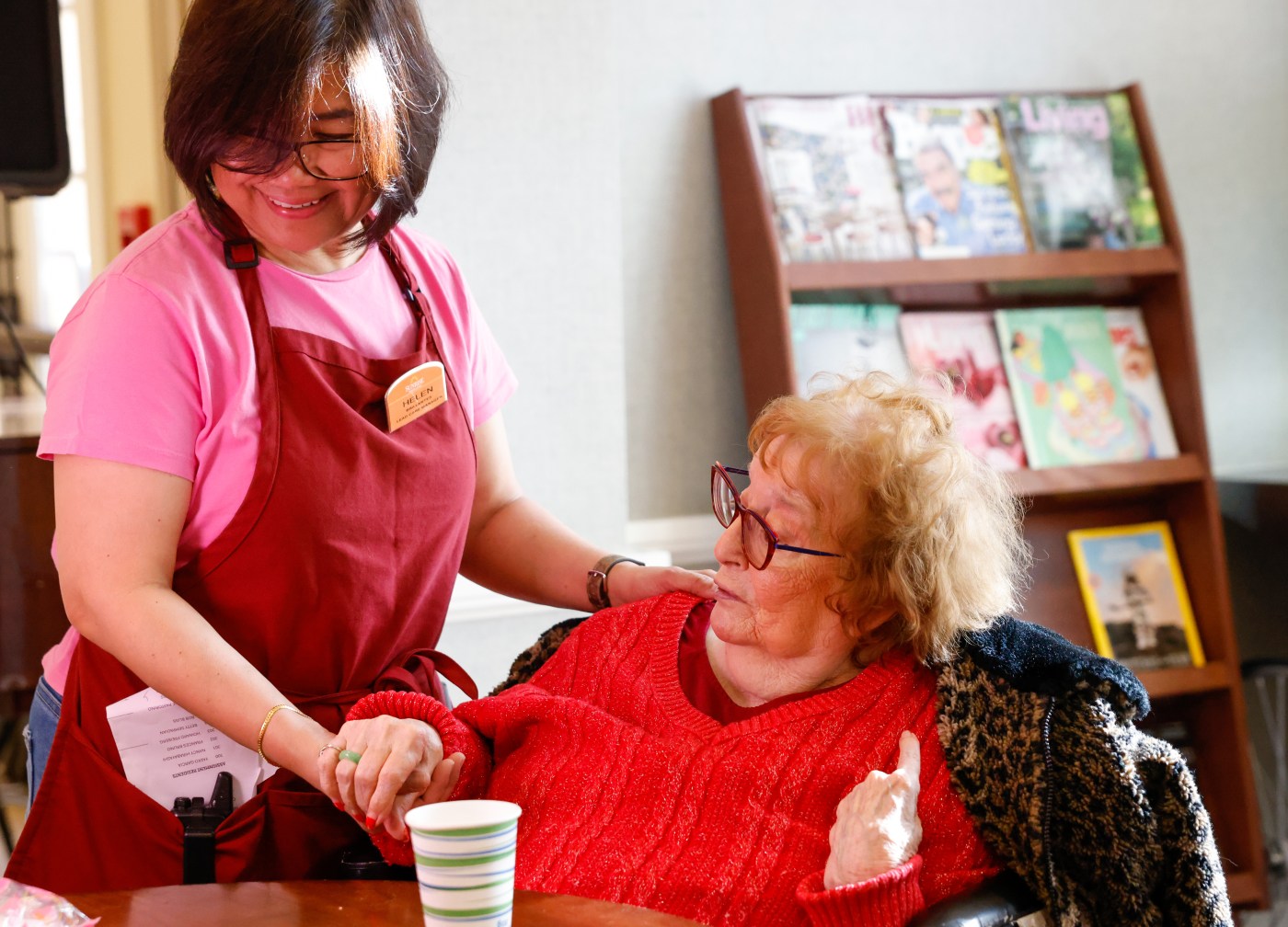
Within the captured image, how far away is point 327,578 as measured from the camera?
1559 millimetres

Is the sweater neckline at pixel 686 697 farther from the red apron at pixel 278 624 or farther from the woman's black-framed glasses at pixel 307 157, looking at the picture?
the woman's black-framed glasses at pixel 307 157

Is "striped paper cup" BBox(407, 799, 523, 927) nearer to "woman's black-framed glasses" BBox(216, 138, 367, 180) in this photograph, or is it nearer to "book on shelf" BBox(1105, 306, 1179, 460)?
"woman's black-framed glasses" BBox(216, 138, 367, 180)

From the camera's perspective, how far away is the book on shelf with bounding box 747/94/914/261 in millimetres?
3006

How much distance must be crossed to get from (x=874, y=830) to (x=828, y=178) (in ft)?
6.61

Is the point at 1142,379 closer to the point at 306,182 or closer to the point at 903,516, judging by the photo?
the point at 903,516

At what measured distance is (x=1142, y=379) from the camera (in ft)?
10.9

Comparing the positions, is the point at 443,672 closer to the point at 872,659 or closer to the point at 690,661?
the point at 690,661

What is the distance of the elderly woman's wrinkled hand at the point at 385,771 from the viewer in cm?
135

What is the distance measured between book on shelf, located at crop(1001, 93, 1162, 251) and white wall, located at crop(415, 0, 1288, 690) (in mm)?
216

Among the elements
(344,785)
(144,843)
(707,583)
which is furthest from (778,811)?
(144,843)

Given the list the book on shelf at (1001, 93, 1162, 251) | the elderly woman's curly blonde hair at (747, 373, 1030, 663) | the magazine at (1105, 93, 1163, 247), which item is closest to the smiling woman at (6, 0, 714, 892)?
the elderly woman's curly blonde hair at (747, 373, 1030, 663)

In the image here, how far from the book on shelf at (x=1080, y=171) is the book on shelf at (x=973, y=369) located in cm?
28

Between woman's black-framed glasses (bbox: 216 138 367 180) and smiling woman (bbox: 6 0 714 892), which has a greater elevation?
woman's black-framed glasses (bbox: 216 138 367 180)

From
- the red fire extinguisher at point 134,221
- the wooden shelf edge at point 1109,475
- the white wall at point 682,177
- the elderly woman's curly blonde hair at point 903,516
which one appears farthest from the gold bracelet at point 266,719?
the red fire extinguisher at point 134,221
